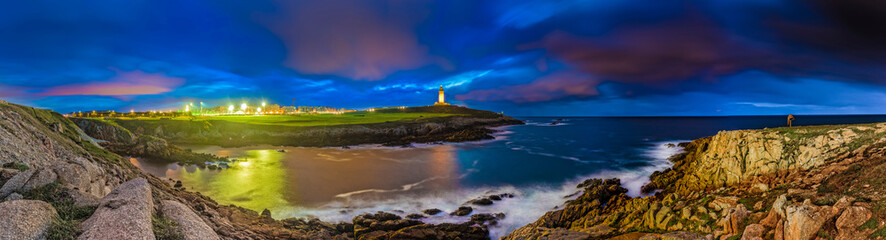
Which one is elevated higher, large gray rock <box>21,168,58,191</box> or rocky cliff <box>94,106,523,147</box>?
large gray rock <box>21,168,58,191</box>

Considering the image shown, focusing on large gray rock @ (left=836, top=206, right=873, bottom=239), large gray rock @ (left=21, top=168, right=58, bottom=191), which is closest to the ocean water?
large gray rock @ (left=21, top=168, right=58, bottom=191)

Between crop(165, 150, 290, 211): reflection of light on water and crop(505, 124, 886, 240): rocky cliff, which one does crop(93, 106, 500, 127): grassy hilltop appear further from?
crop(505, 124, 886, 240): rocky cliff

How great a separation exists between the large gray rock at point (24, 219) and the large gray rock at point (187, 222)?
4.94 feet

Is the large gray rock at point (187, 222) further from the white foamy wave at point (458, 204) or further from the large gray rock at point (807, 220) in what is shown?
the large gray rock at point (807, 220)

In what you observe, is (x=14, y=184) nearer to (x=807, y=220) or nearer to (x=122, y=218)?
(x=122, y=218)

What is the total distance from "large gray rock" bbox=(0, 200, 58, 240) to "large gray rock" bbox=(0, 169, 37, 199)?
3.51ft

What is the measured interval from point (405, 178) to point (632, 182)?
15076 millimetres

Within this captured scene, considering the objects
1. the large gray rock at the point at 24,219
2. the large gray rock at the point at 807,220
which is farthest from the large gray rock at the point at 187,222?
the large gray rock at the point at 807,220

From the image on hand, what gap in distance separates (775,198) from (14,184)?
45.8 ft

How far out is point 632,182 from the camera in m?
19.2

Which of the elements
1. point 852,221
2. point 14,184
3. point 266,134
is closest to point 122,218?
point 14,184

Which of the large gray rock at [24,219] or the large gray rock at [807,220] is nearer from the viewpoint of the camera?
the large gray rock at [24,219]

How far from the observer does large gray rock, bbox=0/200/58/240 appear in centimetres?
347

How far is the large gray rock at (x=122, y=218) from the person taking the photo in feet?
13.2
